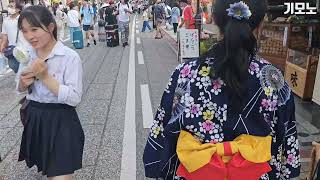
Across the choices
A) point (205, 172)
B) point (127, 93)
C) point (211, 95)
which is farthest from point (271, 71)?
point (127, 93)

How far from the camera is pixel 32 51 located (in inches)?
96.3

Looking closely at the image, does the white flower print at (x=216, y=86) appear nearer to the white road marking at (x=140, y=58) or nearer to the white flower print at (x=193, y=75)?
the white flower print at (x=193, y=75)

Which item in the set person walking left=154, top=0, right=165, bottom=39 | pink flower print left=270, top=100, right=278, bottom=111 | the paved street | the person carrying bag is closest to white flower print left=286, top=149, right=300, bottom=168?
pink flower print left=270, top=100, right=278, bottom=111

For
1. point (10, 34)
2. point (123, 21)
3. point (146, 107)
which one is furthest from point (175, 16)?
point (146, 107)

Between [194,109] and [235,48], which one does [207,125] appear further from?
[235,48]

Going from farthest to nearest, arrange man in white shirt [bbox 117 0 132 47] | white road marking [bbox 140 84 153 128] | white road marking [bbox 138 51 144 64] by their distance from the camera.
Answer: man in white shirt [bbox 117 0 132 47] < white road marking [bbox 138 51 144 64] < white road marking [bbox 140 84 153 128]

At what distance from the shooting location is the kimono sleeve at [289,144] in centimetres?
176

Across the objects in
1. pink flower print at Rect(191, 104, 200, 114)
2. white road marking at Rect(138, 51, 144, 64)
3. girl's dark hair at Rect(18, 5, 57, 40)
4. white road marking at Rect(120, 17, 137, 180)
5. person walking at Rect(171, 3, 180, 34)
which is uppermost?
person walking at Rect(171, 3, 180, 34)

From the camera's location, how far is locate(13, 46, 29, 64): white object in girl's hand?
2283 millimetres

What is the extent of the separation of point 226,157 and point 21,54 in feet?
4.62

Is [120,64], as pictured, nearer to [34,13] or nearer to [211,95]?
[34,13]

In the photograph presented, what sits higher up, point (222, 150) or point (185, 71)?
point (185, 71)

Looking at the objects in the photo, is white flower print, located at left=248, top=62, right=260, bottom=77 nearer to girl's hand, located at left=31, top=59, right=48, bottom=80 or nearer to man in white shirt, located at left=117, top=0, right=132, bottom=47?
girl's hand, located at left=31, top=59, right=48, bottom=80

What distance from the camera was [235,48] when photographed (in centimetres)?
156
